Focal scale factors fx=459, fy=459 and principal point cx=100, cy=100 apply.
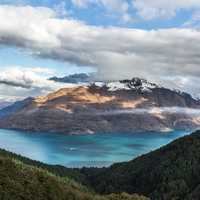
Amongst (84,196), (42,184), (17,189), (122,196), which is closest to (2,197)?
(17,189)

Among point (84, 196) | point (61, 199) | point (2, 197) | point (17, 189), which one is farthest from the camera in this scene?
point (84, 196)

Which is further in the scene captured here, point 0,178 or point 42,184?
point 42,184

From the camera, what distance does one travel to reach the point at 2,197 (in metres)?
116

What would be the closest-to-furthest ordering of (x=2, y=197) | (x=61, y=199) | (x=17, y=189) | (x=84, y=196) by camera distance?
(x=2, y=197) → (x=17, y=189) → (x=61, y=199) → (x=84, y=196)

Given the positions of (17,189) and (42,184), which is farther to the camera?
(42,184)

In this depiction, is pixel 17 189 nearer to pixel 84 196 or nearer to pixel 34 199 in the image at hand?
pixel 34 199

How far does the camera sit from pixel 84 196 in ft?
495

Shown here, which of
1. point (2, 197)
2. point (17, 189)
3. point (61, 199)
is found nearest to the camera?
point (2, 197)

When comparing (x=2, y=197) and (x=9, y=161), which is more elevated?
(x=9, y=161)

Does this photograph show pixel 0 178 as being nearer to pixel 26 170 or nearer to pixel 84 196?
pixel 26 170

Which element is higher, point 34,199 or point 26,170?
point 26,170

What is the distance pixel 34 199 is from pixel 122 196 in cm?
4024

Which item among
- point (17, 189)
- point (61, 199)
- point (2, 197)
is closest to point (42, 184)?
point (61, 199)

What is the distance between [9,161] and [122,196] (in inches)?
1650
